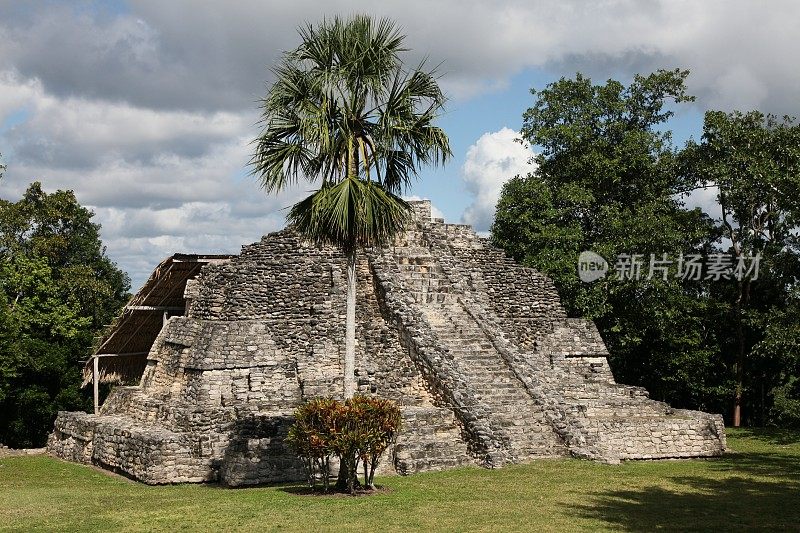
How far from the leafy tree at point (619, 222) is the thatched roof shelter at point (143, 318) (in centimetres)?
1151

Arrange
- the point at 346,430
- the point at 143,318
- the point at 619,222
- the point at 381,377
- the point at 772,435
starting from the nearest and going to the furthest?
the point at 346,430 < the point at 381,377 < the point at 143,318 < the point at 772,435 < the point at 619,222

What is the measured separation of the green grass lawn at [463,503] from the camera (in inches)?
442

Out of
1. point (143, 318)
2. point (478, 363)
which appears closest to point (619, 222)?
point (478, 363)

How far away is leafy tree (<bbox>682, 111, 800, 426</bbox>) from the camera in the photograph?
26078mm

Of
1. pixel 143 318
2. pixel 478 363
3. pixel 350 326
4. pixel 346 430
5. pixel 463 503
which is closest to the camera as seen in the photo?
pixel 463 503

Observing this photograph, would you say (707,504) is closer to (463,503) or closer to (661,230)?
(463,503)

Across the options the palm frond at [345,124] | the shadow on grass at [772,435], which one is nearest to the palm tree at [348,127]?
the palm frond at [345,124]

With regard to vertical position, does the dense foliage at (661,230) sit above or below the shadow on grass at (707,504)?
above

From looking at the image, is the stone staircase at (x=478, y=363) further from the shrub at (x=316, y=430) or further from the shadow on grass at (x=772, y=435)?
the shadow on grass at (x=772, y=435)

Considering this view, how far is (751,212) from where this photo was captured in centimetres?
2773

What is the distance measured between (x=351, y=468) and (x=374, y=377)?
507 cm

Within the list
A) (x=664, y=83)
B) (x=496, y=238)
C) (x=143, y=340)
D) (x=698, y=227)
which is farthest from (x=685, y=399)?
(x=143, y=340)

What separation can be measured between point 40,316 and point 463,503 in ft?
69.1

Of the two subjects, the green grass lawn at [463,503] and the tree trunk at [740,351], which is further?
the tree trunk at [740,351]
